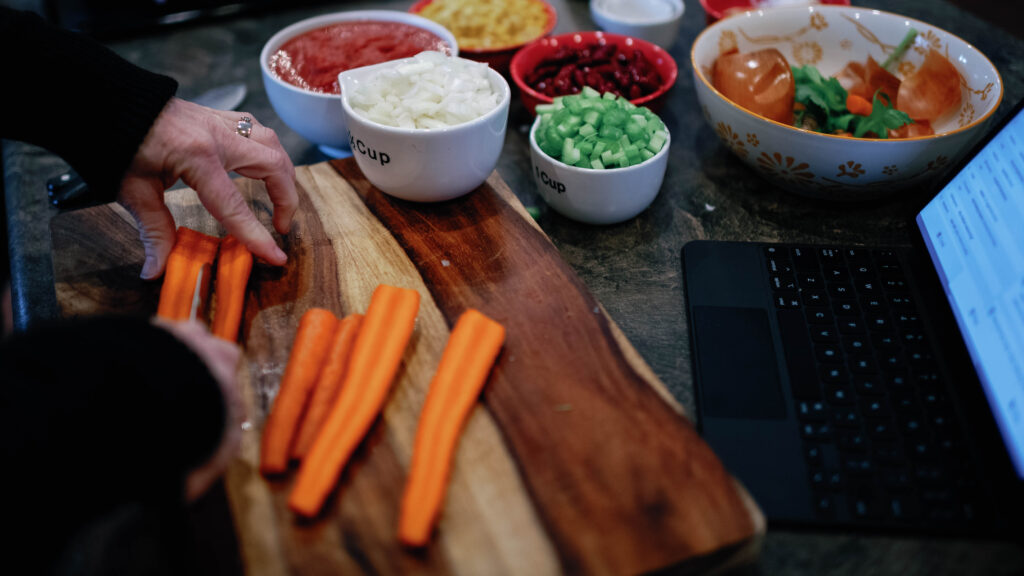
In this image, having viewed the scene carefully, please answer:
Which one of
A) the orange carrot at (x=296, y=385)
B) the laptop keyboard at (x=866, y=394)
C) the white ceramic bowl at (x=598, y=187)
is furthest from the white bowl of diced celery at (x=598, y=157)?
the orange carrot at (x=296, y=385)

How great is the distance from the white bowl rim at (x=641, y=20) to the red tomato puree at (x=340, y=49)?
48cm

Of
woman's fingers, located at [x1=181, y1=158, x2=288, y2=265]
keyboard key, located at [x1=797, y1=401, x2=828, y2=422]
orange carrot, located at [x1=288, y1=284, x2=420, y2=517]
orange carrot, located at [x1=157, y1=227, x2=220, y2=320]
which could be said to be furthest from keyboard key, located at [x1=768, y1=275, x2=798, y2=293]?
orange carrot, located at [x1=157, y1=227, x2=220, y2=320]

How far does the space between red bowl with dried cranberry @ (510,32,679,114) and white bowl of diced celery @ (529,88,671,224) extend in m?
0.15

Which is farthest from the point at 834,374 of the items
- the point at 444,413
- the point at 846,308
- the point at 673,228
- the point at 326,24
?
the point at 326,24

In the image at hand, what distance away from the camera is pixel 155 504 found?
62 centimetres

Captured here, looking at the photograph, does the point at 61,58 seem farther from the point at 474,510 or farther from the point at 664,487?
the point at 664,487

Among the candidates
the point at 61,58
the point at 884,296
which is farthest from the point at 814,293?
the point at 61,58

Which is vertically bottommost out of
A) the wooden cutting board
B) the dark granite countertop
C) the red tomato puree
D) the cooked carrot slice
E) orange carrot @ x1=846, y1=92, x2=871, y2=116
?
the dark granite countertop

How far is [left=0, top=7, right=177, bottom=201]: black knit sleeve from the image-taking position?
0.87 meters

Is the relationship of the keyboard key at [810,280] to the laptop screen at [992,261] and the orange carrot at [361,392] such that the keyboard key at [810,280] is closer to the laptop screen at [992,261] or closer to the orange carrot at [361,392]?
the laptop screen at [992,261]

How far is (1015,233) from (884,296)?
185 mm

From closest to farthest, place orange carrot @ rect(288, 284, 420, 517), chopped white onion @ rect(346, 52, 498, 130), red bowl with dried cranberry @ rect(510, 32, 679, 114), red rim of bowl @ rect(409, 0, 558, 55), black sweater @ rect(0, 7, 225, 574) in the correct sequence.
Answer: black sweater @ rect(0, 7, 225, 574), orange carrot @ rect(288, 284, 420, 517), chopped white onion @ rect(346, 52, 498, 130), red bowl with dried cranberry @ rect(510, 32, 679, 114), red rim of bowl @ rect(409, 0, 558, 55)

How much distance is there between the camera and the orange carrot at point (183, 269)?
90 cm

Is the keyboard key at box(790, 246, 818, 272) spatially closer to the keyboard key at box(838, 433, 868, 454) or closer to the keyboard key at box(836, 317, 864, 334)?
the keyboard key at box(836, 317, 864, 334)
